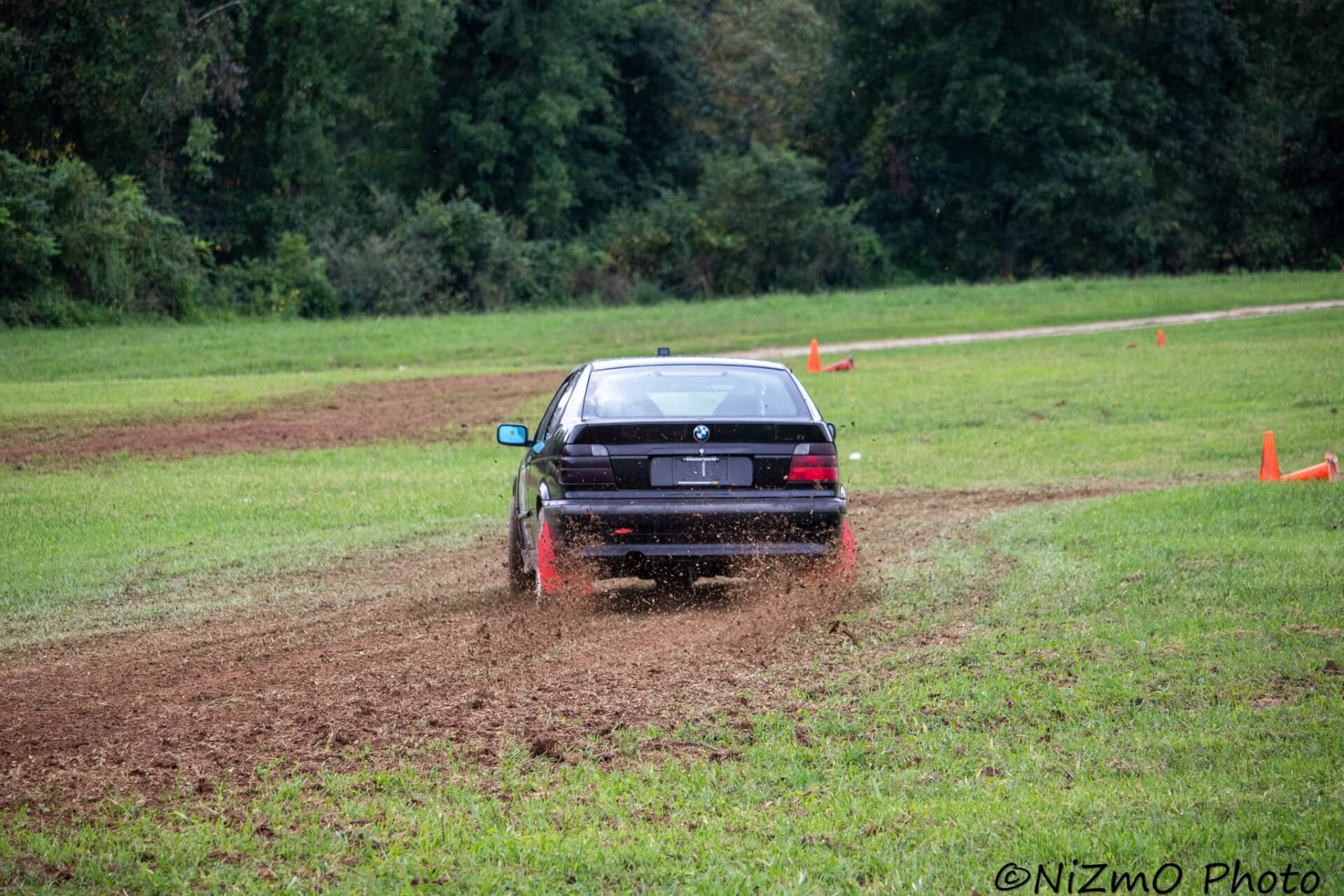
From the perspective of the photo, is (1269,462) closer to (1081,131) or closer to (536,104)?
(536,104)

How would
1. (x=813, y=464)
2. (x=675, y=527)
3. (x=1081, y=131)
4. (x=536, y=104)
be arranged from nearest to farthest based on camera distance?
(x=675, y=527) → (x=813, y=464) → (x=536, y=104) → (x=1081, y=131)

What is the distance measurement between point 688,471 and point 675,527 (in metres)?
0.32

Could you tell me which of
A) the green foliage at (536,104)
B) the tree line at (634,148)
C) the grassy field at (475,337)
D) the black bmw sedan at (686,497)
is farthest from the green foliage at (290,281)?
the black bmw sedan at (686,497)

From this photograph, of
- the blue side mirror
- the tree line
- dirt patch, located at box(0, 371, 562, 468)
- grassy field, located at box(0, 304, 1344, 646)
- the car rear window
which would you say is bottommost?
grassy field, located at box(0, 304, 1344, 646)

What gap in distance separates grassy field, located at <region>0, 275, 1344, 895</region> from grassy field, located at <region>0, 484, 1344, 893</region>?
2 centimetres

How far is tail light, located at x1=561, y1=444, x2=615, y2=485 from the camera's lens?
8.50 meters

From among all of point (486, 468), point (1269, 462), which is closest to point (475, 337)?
point (486, 468)

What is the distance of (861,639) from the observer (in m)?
7.75

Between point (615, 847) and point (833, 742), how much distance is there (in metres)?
1.34

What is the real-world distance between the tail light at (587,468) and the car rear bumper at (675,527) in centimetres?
11

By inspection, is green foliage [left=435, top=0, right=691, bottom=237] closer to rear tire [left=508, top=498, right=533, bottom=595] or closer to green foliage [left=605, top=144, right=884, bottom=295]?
green foliage [left=605, top=144, right=884, bottom=295]

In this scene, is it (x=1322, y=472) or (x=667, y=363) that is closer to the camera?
(x=667, y=363)

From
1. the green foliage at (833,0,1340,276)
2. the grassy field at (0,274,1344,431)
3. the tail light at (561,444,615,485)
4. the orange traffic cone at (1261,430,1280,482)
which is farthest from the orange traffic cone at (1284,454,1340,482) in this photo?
the green foliage at (833,0,1340,276)

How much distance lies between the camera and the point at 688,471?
28.0ft
